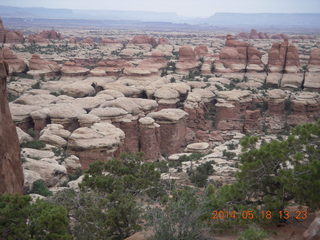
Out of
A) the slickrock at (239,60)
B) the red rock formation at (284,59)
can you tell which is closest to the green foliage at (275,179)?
the red rock formation at (284,59)

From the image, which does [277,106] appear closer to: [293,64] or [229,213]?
[293,64]

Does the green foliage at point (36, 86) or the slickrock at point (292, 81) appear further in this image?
the slickrock at point (292, 81)

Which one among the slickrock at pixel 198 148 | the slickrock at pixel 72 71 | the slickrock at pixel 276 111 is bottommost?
the slickrock at pixel 198 148

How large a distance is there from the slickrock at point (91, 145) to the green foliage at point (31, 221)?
41.3 feet

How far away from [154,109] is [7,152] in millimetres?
21793

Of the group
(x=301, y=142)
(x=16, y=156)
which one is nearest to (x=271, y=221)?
(x=301, y=142)

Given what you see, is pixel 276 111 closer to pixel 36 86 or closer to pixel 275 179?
pixel 36 86

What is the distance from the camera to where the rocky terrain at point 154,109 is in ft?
68.7

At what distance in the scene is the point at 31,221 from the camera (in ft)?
30.0

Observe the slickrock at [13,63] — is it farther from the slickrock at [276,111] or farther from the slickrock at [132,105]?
the slickrock at [276,111]

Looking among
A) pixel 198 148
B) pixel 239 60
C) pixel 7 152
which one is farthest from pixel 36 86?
pixel 7 152

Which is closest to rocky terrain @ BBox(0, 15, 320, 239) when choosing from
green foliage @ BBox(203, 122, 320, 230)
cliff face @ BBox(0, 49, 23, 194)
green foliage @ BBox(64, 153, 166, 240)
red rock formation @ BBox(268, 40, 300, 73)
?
cliff face @ BBox(0, 49, 23, 194)

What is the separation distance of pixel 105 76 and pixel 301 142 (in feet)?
130

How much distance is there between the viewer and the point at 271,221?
10.6 meters
